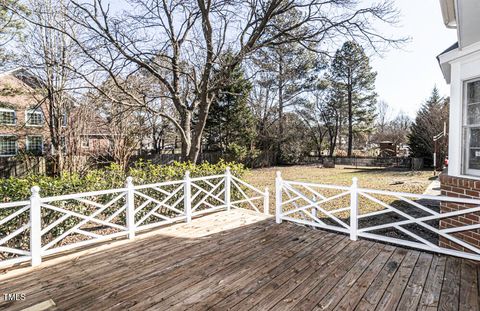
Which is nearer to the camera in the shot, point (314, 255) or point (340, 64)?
point (314, 255)

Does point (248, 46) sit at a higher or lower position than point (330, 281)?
higher

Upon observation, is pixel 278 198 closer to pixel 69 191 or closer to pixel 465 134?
pixel 465 134

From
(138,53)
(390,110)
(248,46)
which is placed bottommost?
(138,53)

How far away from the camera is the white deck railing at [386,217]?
11.0 ft

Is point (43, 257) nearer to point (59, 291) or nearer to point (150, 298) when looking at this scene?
point (59, 291)

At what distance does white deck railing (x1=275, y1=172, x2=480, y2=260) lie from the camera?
11.0 ft

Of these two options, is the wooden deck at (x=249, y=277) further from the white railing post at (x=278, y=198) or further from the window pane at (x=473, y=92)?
the window pane at (x=473, y=92)

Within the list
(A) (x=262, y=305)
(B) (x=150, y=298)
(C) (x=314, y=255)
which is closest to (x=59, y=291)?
(B) (x=150, y=298)

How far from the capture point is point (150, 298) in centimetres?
248

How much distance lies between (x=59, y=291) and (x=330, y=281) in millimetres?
2866

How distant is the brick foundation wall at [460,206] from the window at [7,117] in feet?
72.1

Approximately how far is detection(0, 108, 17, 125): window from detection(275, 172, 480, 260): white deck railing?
62.2 feet

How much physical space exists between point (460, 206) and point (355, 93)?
78.9ft

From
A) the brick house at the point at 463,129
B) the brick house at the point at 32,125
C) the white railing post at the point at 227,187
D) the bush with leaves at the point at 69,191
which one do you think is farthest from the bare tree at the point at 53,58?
the brick house at the point at 463,129
